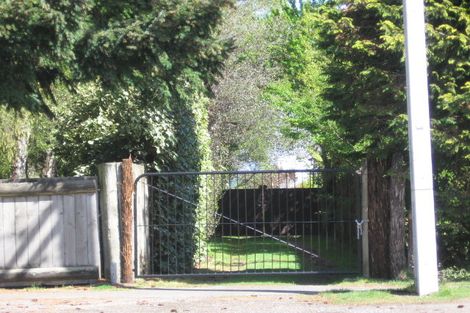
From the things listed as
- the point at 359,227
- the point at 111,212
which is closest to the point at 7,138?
the point at 111,212

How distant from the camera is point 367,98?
36.2 ft

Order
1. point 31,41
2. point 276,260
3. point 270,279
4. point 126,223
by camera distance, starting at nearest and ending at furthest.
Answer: point 31,41 → point 126,223 → point 270,279 → point 276,260

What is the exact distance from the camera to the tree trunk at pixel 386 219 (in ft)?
37.9

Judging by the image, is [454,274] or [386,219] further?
[386,219]

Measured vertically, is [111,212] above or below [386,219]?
above

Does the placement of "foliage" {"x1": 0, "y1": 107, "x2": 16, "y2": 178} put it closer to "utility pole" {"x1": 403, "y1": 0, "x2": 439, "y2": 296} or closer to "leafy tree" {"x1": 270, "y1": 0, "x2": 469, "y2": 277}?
"leafy tree" {"x1": 270, "y1": 0, "x2": 469, "y2": 277}

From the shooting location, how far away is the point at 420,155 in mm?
9008

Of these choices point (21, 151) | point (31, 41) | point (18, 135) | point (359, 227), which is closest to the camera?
point (31, 41)

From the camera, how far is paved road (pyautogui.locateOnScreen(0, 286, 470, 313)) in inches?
337

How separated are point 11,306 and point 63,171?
218 inches

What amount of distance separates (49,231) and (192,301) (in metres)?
3.19

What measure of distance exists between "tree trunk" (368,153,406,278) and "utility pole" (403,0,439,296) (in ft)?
7.50

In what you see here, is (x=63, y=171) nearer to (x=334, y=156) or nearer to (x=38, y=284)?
(x=38, y=284)

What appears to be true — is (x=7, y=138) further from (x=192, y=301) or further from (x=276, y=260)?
(x=192, y=301)
